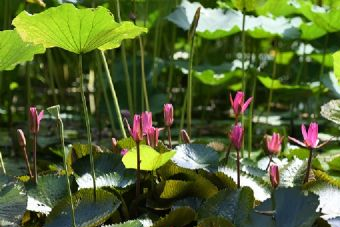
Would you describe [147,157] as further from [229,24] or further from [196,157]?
[229,24]

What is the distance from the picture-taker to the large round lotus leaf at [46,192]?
1.11 metres

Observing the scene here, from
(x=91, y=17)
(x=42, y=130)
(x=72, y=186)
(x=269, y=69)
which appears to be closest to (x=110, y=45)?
(x=91, y=17)

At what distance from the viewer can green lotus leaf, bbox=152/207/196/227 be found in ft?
3.26

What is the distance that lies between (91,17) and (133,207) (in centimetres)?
34

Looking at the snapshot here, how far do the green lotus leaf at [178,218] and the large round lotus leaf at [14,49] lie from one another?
1.09 ft

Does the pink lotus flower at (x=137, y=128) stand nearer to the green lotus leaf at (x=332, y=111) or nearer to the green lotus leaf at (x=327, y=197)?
the green lotus leaf at (x=327, y=197)

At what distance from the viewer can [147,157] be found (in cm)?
104

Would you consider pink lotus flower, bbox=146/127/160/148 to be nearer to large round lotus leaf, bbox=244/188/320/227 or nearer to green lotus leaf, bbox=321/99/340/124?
large round lotus leaf, bbox=244/188/320/227

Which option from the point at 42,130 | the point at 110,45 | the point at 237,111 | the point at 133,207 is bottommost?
the point at 42,130

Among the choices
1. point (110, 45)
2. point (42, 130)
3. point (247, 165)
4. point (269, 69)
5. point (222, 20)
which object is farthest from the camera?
point (269, 69)

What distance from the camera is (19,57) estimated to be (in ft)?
3.61

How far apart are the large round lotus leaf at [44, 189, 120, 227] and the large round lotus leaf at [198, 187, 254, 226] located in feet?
0.45

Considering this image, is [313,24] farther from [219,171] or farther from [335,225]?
[335,225]

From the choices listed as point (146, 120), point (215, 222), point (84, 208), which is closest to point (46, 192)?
point (84, 208)
